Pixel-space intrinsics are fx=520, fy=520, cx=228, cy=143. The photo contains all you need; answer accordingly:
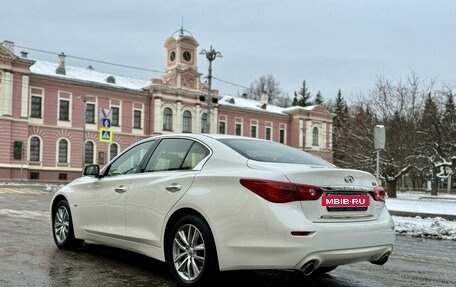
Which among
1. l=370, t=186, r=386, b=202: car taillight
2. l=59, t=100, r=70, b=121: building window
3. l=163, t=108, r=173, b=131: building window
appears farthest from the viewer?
l=163, t=108, r=173, b=131: building window

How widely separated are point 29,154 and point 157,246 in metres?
48.4

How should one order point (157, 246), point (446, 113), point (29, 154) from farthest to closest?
1. point (29, 154)
2. point (446, 113)
3. point (157, 246)

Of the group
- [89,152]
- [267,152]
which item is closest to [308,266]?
[267,152]

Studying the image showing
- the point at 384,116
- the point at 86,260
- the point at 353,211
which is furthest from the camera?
the point at 384,116

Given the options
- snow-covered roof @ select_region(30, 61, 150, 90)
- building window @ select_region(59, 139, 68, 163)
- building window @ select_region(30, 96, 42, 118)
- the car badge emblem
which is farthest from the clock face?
the car badge emblem

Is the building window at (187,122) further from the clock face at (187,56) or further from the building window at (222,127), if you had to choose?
the clock face at (187,56)

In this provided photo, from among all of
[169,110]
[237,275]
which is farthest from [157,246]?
[169,110]

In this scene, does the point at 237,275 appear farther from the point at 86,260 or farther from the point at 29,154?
the point at 29,154

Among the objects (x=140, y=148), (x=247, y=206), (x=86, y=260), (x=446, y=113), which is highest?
(x=446, y=113)

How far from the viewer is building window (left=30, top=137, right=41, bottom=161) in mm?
50844

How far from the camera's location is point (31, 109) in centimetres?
5138

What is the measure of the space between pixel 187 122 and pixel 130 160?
56216mm

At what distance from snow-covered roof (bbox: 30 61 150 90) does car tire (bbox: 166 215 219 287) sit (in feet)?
165

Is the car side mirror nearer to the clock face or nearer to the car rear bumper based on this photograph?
the car rear bumper
